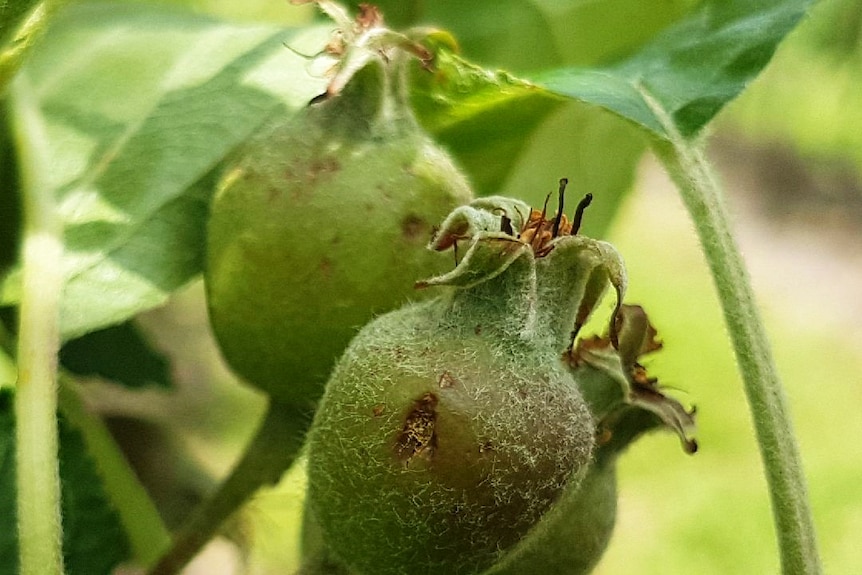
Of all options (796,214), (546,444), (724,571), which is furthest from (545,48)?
(796,214)

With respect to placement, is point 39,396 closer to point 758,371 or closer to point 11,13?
point 11,13

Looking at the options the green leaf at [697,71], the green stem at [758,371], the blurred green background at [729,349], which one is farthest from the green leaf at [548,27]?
the green stem at [758,371]

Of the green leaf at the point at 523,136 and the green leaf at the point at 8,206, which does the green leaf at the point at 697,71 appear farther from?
the green leaf at the point at 8,206

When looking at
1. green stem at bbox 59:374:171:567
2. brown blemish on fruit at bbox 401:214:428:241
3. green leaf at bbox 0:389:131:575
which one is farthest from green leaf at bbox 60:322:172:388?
brown blemish on fruit at bbox 401:214:428:241

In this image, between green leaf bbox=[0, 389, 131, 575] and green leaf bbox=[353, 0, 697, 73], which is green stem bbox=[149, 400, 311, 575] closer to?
green leaf bbox=[0, 389, 131, 575]

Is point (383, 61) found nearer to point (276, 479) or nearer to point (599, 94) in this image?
point (599, 94)

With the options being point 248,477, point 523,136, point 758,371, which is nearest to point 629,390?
point 758,371

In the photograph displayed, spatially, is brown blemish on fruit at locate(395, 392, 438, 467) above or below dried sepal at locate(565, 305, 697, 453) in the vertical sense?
above
